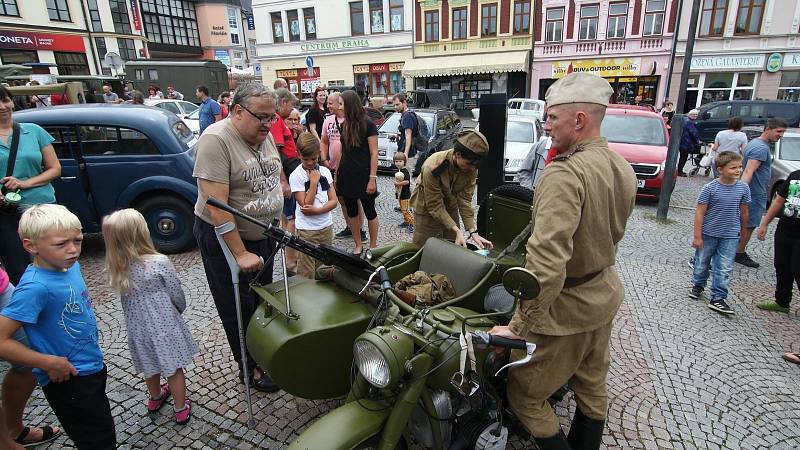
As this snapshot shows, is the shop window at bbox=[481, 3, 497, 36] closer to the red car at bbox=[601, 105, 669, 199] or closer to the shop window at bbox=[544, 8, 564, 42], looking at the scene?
the shop window at bbox=[544, 8, 564, 42]

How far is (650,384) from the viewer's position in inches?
134

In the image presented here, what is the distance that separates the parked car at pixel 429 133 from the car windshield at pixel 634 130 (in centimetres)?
376

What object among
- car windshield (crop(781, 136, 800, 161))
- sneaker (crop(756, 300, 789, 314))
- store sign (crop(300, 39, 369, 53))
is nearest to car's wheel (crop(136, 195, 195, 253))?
sneaker (crop(756, 300, 789, 314))

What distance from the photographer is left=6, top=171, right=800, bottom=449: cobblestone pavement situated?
2.87 metres

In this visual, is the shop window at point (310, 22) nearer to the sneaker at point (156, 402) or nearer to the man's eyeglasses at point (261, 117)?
the man's eyeglasses at point (261, 117)

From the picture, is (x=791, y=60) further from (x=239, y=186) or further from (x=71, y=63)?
(x=71, y=63)

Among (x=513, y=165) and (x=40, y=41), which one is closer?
(x=513, y=165)

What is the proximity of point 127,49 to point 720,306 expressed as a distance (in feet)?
137

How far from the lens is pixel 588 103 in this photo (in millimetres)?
1919

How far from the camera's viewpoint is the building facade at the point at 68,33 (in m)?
27.9

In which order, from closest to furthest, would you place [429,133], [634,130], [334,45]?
[634,130], [429,133], [334,45]

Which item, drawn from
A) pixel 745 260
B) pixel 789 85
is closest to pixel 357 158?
pixel 745 260

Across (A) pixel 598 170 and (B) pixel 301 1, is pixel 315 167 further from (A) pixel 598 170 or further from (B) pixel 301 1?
(B) pixel 301 1

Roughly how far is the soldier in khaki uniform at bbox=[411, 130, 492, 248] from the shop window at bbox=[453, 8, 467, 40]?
98.1 ft
